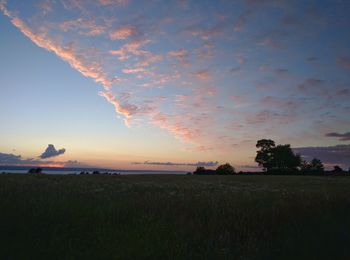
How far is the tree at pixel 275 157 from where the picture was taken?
104 m

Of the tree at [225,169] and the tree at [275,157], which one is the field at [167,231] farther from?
the tree at [275,157]

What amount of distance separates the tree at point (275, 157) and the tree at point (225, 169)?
9.43 metres

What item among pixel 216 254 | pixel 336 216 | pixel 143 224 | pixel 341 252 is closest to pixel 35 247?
pixel 143 224

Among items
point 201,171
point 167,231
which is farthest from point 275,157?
point 167,231

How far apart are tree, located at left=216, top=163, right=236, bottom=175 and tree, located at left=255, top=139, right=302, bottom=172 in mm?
9427

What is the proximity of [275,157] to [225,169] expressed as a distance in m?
16.9

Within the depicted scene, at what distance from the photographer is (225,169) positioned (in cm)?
10238

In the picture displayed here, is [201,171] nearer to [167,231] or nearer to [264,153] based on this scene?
[264,153]

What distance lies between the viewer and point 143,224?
30.5 ft

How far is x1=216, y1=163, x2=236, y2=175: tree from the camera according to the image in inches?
3826

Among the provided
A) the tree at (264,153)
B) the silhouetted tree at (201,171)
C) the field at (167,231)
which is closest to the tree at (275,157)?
the tree at (264,153)

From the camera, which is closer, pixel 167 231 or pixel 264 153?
pixel 167 231

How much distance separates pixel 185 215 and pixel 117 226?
2.30 meters

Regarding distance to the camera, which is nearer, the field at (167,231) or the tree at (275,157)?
the field at (167,231)
